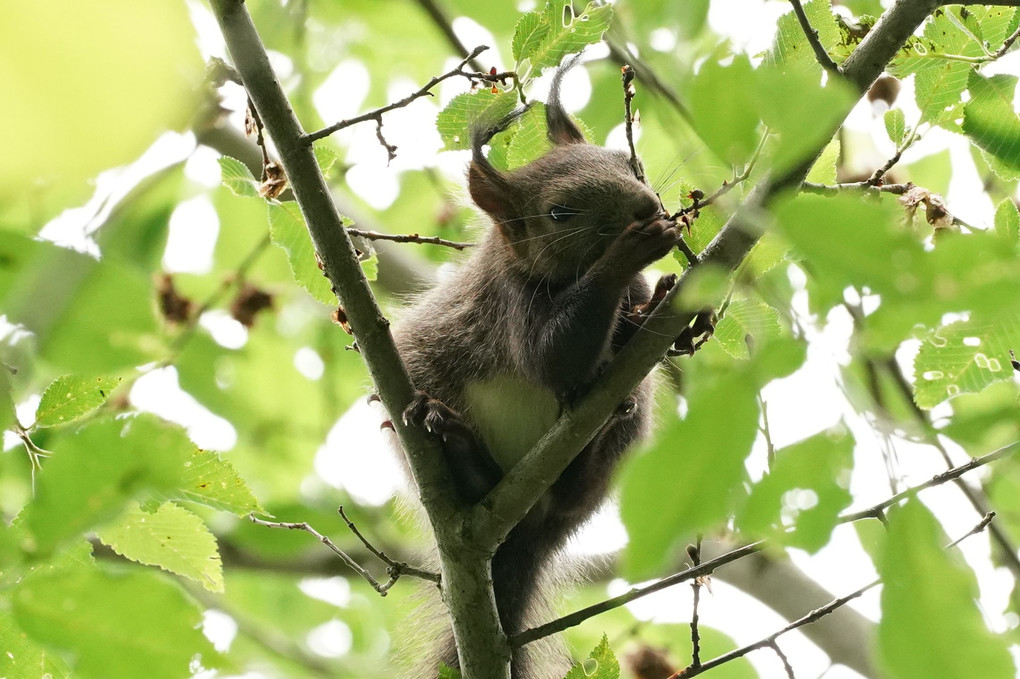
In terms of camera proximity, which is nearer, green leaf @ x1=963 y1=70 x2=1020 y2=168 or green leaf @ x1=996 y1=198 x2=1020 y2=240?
green leaf @ x1=996 y1=198 x2=1020 y2=240

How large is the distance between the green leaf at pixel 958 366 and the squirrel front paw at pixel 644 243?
78cm

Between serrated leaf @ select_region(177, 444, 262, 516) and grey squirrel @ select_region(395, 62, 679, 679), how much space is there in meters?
0.82

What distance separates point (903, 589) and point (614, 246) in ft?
5.84

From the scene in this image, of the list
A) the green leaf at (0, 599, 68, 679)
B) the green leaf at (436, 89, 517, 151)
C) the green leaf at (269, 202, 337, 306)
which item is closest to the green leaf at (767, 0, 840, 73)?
the green leaf at (436, 89, 517, 151)

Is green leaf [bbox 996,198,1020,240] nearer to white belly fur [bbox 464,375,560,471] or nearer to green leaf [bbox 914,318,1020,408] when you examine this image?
green leaf [bbox 914,318,1020,408]

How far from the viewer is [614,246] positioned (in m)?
2.77

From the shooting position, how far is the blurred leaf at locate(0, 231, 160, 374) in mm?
1069

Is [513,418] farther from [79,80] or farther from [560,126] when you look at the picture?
[79,80]

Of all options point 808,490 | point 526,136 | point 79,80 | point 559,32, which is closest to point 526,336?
point 526,136

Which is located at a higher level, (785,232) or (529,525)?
(529,525)

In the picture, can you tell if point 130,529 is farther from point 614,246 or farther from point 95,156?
point 95,156

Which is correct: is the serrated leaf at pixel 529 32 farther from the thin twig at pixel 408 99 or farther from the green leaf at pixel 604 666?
the green leaf at pixel 604 666

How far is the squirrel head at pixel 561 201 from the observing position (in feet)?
10.9

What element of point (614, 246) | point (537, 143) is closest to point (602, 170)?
point (537, 143)
